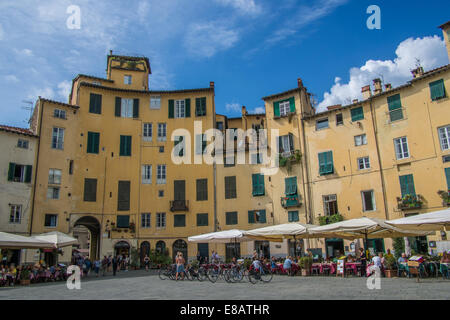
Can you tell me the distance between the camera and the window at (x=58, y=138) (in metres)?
34.2

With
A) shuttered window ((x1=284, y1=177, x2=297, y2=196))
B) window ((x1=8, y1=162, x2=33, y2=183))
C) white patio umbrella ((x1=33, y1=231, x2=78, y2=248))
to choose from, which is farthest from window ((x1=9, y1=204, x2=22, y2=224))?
shuttered window ((x1=284, y1=177, x2=297, y2=196))

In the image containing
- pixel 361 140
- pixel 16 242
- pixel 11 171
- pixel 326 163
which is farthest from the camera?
pixel 326 163

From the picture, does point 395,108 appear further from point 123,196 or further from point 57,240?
point 57,240

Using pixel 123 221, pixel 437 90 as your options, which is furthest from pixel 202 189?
pixel 437 90

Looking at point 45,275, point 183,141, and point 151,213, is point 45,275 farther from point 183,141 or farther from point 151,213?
point 183,141

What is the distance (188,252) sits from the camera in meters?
35.3

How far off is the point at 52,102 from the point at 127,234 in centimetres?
1366

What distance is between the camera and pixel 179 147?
1489 inches

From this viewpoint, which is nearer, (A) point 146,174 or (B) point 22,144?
(B) point 22,144

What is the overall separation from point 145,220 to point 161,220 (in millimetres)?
1474

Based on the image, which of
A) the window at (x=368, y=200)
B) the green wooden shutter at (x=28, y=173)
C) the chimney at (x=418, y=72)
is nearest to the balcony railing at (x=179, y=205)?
the green wooden shutter at (x=28, y=173)

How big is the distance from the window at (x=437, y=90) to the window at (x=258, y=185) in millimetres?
15019

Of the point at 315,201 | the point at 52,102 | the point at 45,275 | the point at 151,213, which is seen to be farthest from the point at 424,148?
the point at 52,102

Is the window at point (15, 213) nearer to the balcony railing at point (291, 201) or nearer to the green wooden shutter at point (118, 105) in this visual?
the green wooden shutter at point (118, 105)
